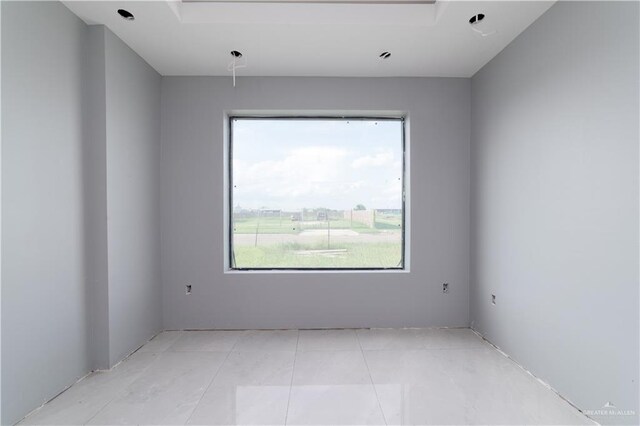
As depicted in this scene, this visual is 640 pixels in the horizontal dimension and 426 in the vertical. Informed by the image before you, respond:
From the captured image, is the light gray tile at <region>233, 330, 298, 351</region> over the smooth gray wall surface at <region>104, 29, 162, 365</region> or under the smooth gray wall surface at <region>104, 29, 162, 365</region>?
under

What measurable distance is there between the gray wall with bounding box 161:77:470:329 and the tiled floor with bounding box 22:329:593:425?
0.98 ft

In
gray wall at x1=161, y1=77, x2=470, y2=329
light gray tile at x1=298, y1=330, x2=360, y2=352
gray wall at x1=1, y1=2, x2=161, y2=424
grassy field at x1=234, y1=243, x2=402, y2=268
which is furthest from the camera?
grassy field at x1=234, y1=243, x2=402, y2=268

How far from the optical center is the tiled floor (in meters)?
1.73

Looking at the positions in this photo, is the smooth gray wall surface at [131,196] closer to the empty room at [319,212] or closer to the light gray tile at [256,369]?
the empty room at [319,212]

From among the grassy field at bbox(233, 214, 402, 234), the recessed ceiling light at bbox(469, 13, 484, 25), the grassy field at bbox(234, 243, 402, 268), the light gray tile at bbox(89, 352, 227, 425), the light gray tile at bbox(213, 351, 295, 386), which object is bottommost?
the light gray tile at bbox(89, 352, 227, 425)

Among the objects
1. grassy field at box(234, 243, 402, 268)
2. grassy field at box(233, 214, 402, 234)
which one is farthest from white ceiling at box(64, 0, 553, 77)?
grassy field at box(234, 243, 402, 268)

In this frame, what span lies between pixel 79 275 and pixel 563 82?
11.4 feet

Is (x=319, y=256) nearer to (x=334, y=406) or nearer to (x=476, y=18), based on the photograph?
(x=334, y=406)

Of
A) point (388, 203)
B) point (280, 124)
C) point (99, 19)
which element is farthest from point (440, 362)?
point (99, 19)

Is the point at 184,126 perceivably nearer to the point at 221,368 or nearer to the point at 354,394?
the point at 221,368

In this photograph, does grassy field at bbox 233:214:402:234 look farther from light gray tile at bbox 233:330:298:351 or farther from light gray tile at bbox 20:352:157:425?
light gray tile at bbox 20:352:157:425

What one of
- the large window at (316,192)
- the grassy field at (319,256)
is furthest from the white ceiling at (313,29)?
the grassy field at (319,256)

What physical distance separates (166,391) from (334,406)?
3.68ft

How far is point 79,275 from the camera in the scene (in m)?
2.08
